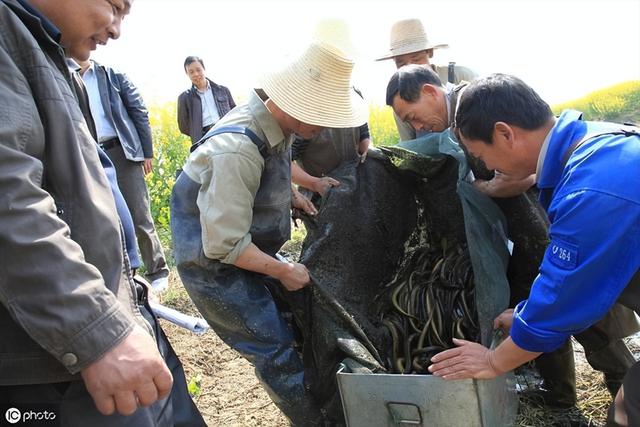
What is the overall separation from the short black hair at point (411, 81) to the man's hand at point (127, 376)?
2220mm

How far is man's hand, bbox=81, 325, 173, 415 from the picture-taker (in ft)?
3.74

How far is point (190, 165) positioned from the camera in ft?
7.48

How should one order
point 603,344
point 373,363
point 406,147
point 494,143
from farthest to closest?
point 406,147
point 603,344
point 373,363
point 494,143

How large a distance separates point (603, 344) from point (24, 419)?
233 centimetres

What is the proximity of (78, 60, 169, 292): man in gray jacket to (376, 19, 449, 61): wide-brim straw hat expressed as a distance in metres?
2.22

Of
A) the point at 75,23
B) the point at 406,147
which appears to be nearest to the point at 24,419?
the point at 75,23

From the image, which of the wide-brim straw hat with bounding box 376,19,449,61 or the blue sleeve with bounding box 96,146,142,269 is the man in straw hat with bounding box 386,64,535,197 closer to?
the wide-brim straw hat with bounding box 376,19,449,61

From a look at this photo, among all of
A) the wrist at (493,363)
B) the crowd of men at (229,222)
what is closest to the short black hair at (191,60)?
the crowd of men at (229,222)

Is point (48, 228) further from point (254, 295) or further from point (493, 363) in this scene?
point (493, 363)

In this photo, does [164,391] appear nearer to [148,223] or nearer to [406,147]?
[406,147]

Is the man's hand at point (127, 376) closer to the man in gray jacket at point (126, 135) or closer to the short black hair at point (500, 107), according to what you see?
the short black hair at point (500, 107)

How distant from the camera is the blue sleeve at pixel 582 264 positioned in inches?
60.2

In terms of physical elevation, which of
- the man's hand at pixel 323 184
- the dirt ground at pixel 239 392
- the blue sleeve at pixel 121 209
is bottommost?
the dirt ground at pixel 239 392

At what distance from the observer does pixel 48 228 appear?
1.10m
